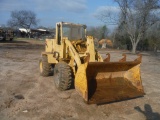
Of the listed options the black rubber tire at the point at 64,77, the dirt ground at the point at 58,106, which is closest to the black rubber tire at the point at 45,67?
the dirt ground at the point at 58,106

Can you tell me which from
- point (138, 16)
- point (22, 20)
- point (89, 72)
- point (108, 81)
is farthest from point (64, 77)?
point (22, 20)

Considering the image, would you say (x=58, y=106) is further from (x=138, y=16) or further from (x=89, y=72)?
(x=138, y=16)

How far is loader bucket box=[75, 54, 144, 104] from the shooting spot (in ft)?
20.9

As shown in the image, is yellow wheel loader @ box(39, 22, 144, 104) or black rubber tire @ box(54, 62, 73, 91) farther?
black rubber tire @ box(54, 62, 73, 91)

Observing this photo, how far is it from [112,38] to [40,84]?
31.8 m

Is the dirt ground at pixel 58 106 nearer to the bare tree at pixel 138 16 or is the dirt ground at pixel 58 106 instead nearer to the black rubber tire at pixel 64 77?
the black rubber tire at pixel 64 77

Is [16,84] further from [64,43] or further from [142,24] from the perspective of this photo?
[142,24]

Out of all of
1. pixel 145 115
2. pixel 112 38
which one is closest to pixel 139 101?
pixel 145 115

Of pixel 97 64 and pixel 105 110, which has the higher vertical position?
pixel 97 64

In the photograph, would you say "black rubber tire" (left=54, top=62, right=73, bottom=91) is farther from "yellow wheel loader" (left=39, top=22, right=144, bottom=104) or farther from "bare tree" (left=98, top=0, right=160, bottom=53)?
"bare tree" (left=98, top=0, right=160, bottom=53)

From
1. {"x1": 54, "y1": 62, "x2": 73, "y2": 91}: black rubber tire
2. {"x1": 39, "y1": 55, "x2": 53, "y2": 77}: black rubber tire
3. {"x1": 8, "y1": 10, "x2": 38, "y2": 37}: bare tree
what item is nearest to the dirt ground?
{"x1": 54, "y1": 62, "x2": 73, "y2": 91}: black rubber tire

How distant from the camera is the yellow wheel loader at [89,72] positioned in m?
6.51

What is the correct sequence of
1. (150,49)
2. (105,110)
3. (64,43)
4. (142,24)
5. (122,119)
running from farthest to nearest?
(150,49), (142,24), (64,43), (105,110), (122,119)

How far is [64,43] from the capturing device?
27.5 ft
